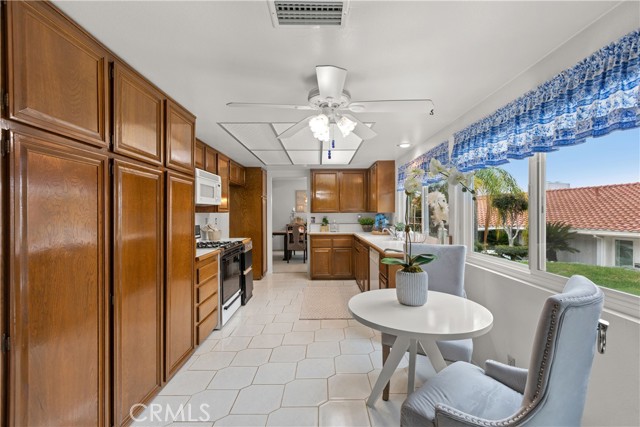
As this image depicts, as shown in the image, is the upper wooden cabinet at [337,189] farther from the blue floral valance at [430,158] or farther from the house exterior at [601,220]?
the house exterior at [601,220]

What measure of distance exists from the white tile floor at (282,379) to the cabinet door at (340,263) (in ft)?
6.22

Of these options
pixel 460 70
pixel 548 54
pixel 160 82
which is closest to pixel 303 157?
pixel 160 82

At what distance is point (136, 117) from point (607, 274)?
109 inches

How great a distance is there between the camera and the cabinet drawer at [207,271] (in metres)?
2.60

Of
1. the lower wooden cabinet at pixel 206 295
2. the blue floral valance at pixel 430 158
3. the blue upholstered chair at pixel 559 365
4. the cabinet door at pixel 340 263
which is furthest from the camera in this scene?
the cabinet door at pixel 340 263

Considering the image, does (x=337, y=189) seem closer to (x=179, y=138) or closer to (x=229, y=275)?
(x=229, y=275)

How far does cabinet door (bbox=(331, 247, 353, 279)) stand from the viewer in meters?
5.08

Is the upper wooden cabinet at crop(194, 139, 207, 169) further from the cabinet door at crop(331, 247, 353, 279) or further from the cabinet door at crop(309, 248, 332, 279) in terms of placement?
the cabinet door at crop(331, 247, 353, 279)

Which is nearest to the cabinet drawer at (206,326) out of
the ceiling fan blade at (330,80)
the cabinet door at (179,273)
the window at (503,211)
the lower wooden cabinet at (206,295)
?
the lower wooden cabinet at (206,295)

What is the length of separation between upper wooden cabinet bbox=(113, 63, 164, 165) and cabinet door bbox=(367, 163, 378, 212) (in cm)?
355

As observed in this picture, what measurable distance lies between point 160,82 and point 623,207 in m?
2.75

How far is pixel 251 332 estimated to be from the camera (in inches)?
115

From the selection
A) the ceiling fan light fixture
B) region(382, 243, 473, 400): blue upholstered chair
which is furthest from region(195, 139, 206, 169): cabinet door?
region(382, 243, 473, 400): blue upholstered chair

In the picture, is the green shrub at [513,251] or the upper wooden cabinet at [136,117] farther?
the green shrub at [513,251]
